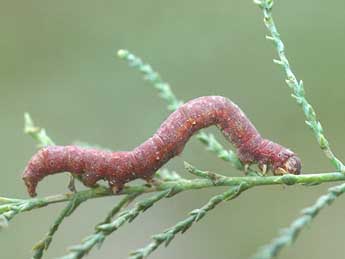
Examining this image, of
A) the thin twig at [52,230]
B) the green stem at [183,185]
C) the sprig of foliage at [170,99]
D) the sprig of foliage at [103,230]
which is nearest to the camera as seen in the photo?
the sprig of foliage at [103,230]

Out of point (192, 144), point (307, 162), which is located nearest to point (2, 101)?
point (192, 144)

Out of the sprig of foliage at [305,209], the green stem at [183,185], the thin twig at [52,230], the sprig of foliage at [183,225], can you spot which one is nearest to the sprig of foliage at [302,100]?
the sprig of foliage at [305,209]

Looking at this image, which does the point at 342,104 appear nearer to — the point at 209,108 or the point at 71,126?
the point at 71,126

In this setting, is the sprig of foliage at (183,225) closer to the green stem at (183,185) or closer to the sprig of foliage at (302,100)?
the green stem at (183,185)

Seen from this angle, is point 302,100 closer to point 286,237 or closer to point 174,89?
point 286,237

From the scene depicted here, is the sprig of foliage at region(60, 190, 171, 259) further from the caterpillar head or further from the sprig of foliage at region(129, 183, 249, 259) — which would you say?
the caterpillar head

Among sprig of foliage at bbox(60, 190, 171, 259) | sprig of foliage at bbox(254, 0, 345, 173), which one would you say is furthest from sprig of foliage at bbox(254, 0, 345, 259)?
sprig of foliage at bbox(60, 190, 171, 259)
